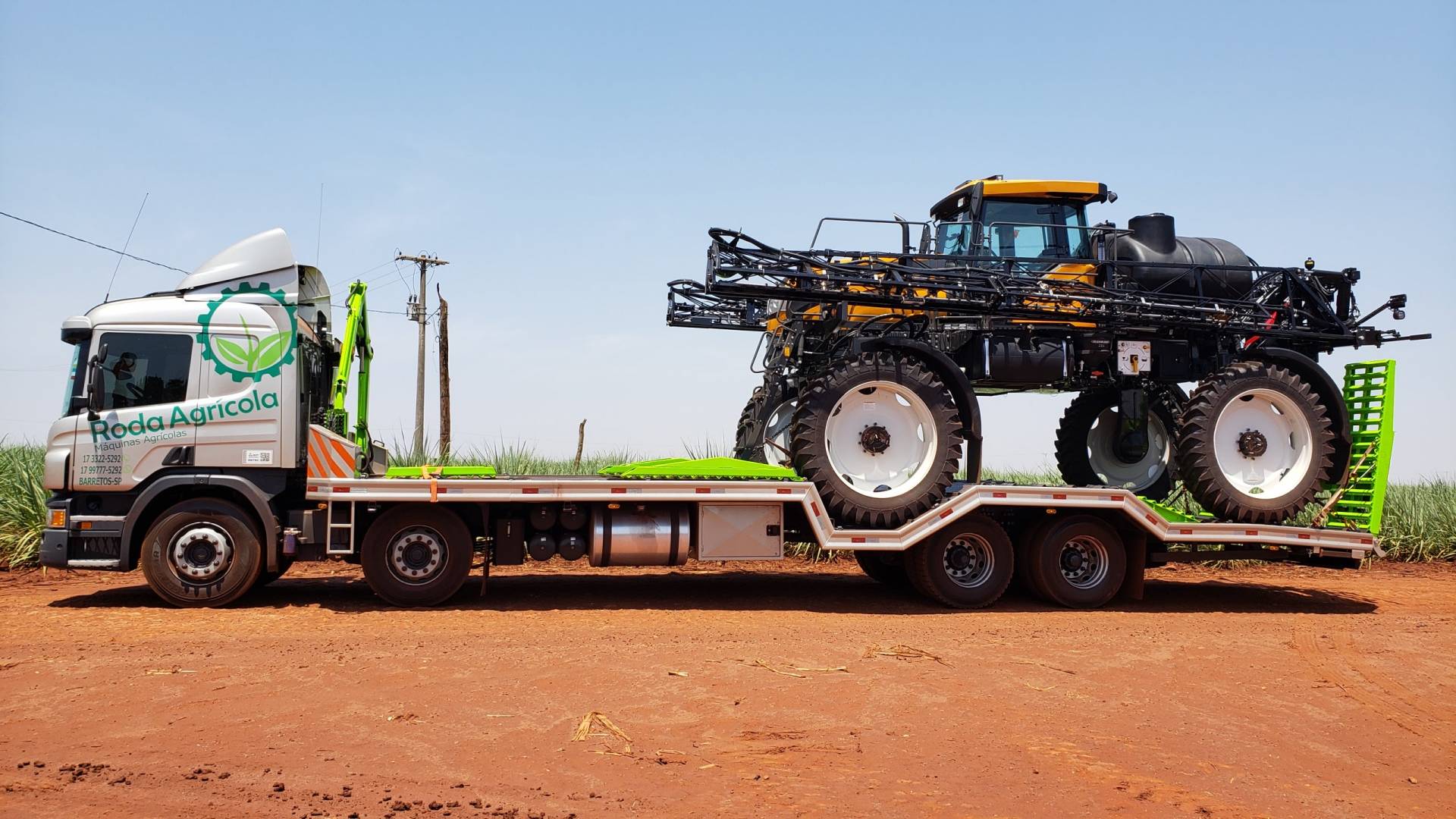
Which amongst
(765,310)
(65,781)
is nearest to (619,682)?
(65,781)

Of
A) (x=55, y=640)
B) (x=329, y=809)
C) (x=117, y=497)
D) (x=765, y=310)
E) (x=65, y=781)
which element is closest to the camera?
(x=329, y=809)

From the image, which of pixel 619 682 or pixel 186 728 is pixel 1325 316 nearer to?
pixel 619 682

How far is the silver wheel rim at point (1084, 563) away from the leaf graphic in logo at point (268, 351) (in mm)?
8463

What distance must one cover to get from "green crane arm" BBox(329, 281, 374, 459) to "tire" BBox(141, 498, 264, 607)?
138cm

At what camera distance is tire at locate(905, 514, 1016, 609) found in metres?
11.0

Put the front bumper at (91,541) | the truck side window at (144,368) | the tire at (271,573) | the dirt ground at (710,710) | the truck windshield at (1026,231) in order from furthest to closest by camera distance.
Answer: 1. the truck windshield at (1026,231)
2. the tire at (271,573)
3. the truck side window at (144,368)
4. the front bumper at (91,541)
5. the dirt ground at (710,710)

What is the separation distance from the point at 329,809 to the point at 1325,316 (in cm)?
1183

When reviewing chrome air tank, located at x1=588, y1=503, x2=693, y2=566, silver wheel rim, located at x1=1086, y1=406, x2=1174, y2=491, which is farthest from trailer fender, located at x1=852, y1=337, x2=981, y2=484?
silver wheel rim, located at x1=1086, y1=406, x2=1174, y2=491

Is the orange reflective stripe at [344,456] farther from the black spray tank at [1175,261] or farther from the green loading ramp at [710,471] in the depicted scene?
the black spray tank at [1175,261]

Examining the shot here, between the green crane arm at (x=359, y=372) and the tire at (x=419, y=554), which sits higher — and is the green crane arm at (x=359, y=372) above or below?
above

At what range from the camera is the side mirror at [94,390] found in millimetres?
10031

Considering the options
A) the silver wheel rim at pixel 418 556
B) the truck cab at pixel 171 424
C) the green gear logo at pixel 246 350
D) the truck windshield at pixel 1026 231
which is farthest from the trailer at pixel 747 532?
the truck windshield at pixel 1026 231

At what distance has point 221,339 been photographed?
10250mm

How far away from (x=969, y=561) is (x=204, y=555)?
7790mm
